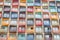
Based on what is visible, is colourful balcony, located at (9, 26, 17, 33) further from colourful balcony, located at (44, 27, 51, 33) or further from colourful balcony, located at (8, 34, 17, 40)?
colourful balcony, located at (44, 27, 51, 33)

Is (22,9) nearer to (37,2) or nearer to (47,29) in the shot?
(37,2)

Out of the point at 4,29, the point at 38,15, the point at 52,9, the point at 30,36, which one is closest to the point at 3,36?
the point at 4,29

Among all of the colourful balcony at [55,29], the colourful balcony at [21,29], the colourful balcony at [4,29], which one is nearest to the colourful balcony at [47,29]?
the colourful balcony at [55,29]

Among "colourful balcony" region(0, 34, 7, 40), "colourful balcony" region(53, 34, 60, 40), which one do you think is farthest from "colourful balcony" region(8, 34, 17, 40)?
"colourful balcony" region(53, 34, 60, 40)

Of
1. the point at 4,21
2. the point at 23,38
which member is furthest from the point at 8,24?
the point at 23,38

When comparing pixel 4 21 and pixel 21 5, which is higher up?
pixel 21 5

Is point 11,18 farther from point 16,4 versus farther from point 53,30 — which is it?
point 53,30

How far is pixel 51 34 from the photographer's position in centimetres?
94

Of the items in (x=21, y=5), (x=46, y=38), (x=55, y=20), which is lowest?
(x=46, y=38)

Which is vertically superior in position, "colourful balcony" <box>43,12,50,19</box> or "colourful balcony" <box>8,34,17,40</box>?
"colourful balcony" <box>43,12,50,19</box>

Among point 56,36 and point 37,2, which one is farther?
point 37,2

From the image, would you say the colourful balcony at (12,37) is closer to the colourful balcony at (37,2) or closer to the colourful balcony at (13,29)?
the colourful balcony at (13,29)

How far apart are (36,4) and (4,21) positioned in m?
0.27

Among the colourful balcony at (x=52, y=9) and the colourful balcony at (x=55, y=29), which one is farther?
the colourful balcony at (x=52, y=9)
